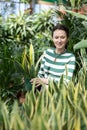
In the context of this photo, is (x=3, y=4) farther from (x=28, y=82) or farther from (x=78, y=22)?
(x=28, y=82)

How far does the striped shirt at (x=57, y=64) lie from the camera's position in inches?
115

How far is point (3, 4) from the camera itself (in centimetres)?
736

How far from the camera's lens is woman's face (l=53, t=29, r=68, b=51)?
2.97 m

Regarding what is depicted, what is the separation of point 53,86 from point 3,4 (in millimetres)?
5426

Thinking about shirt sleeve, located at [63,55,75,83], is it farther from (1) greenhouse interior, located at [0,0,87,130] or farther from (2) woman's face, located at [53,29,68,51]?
(2) woman's face, located at [53,29,68,51]

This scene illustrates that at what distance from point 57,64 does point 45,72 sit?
0.12 meters

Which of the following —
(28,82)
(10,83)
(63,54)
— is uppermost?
(63,54)

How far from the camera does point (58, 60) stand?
300 centimetres

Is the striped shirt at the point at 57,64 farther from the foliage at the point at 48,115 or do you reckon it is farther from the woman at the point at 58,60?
the foliage at the point at 48,115

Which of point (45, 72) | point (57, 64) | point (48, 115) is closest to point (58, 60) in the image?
point (57, 64)

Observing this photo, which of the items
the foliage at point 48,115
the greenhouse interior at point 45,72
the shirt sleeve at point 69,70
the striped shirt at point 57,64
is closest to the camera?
the foliage at point 48,115

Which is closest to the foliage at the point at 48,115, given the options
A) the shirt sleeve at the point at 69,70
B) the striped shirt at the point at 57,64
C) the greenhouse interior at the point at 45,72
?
the greenhouse interior at the point at 45,72

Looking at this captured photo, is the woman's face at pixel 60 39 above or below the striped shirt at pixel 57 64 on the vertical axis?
above

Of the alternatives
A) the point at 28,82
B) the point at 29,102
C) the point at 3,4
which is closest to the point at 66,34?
the point at 28,82
